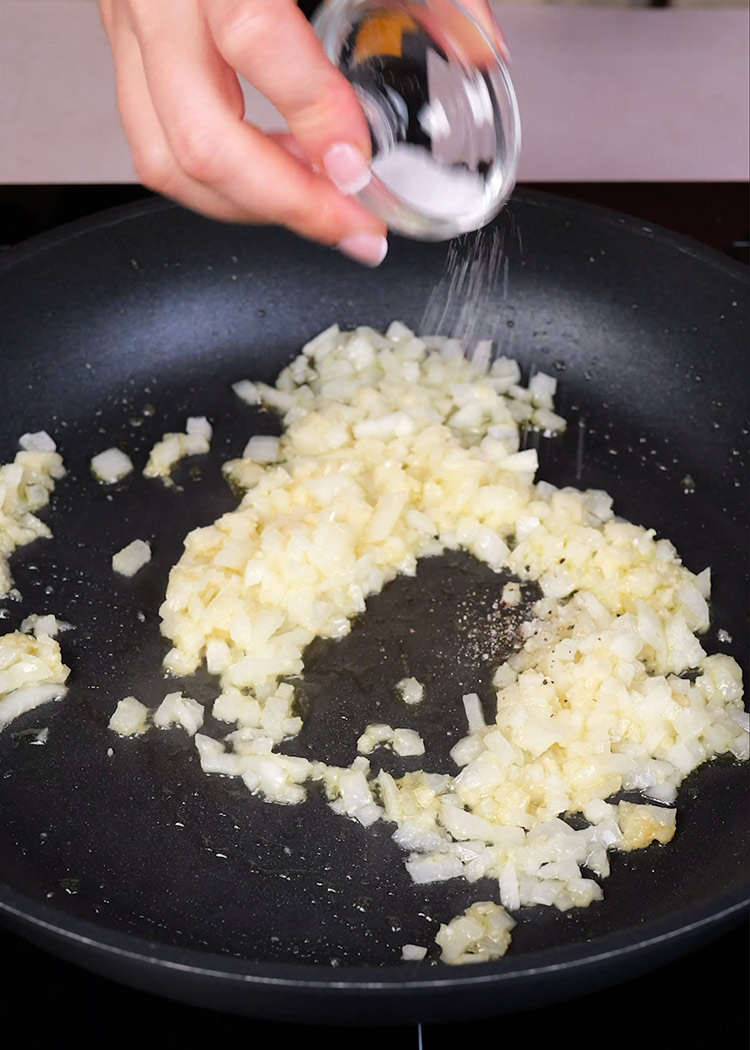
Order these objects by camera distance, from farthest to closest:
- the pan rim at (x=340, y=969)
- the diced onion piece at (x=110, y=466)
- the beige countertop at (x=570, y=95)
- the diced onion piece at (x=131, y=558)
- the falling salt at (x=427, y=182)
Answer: the beige countertop at (x=570, y=95)
the diced onion piece at (x=110, y=466)
the diced onion piece at (x=131, y=558)
the falling salt at (x=427, y=182)
the pan rim at (x=340, y=969)

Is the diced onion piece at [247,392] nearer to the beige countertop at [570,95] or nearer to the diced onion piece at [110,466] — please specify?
the diced onion piece at [110,466]

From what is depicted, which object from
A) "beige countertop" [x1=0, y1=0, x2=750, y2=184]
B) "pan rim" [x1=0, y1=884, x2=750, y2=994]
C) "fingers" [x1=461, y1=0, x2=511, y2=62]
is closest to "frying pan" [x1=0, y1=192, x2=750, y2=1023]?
"pan rim" [x1=0, y1=884, x2=750, y2=994]

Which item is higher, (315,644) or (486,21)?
(486,21)

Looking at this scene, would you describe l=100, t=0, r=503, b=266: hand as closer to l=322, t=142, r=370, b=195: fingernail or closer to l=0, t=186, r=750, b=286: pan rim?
l=322, t=142, r=370, b=195: fingernail

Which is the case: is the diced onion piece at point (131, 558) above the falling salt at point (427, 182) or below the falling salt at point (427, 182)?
below

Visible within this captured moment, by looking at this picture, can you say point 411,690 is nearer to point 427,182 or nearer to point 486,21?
point 427,182

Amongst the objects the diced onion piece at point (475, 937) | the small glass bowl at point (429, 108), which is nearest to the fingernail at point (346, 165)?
the small glass bowl at point (429, 108)

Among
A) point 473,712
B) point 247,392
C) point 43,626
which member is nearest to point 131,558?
point 43,626
